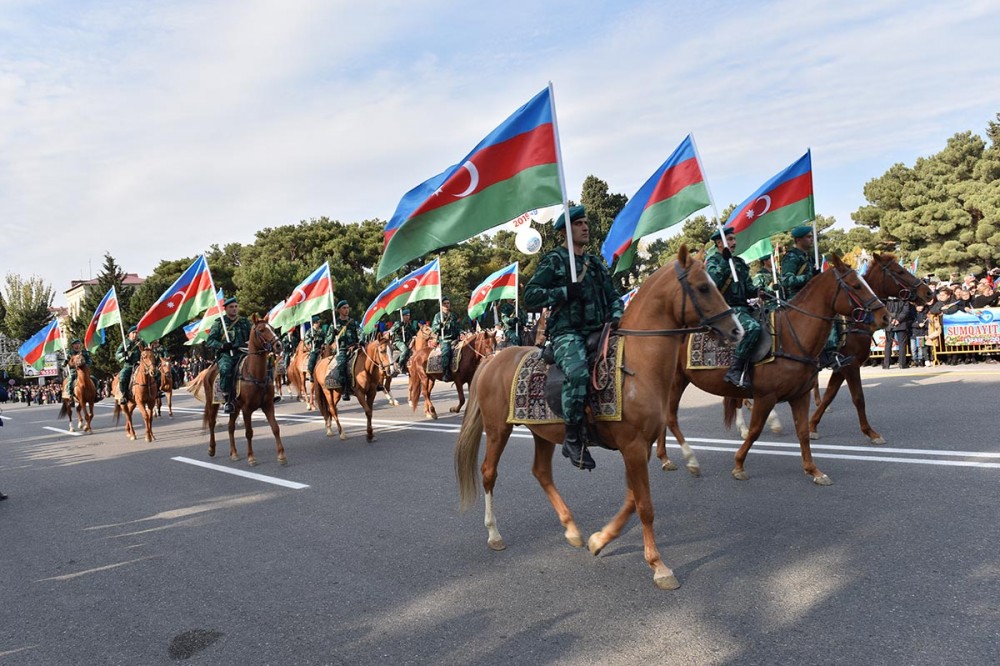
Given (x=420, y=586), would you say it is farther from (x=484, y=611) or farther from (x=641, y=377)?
(x=641, y=377)

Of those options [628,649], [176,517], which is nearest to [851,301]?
[628,649]

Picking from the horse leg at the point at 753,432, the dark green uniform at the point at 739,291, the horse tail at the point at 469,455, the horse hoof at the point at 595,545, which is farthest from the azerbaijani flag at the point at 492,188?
the horse leg at the point at 753,432

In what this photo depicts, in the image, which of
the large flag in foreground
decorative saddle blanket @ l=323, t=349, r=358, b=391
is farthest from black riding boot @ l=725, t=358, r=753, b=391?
the large flag in foreground

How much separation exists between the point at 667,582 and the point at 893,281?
633cm

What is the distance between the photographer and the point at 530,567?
4777 millimetres

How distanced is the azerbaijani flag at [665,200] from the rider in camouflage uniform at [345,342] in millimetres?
6609

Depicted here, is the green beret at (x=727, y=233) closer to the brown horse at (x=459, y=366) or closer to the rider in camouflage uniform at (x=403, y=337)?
the brown horse at (x=459, y=366)

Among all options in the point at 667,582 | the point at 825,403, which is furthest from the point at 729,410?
the point at 667,582

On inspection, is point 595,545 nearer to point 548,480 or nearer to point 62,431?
point 548,480

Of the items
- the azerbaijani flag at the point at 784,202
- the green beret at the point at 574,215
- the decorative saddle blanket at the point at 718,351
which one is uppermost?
the azerbaijani flag at the point at 784,202

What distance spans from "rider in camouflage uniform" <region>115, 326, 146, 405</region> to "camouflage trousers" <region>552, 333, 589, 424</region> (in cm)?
1394

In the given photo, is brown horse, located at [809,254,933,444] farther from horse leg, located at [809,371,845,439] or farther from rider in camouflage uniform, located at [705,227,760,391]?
rider in camouflage uniform, located at [705,227,760,391]

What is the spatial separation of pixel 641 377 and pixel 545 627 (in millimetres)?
1779

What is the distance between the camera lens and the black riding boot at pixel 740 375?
6.99 meters
